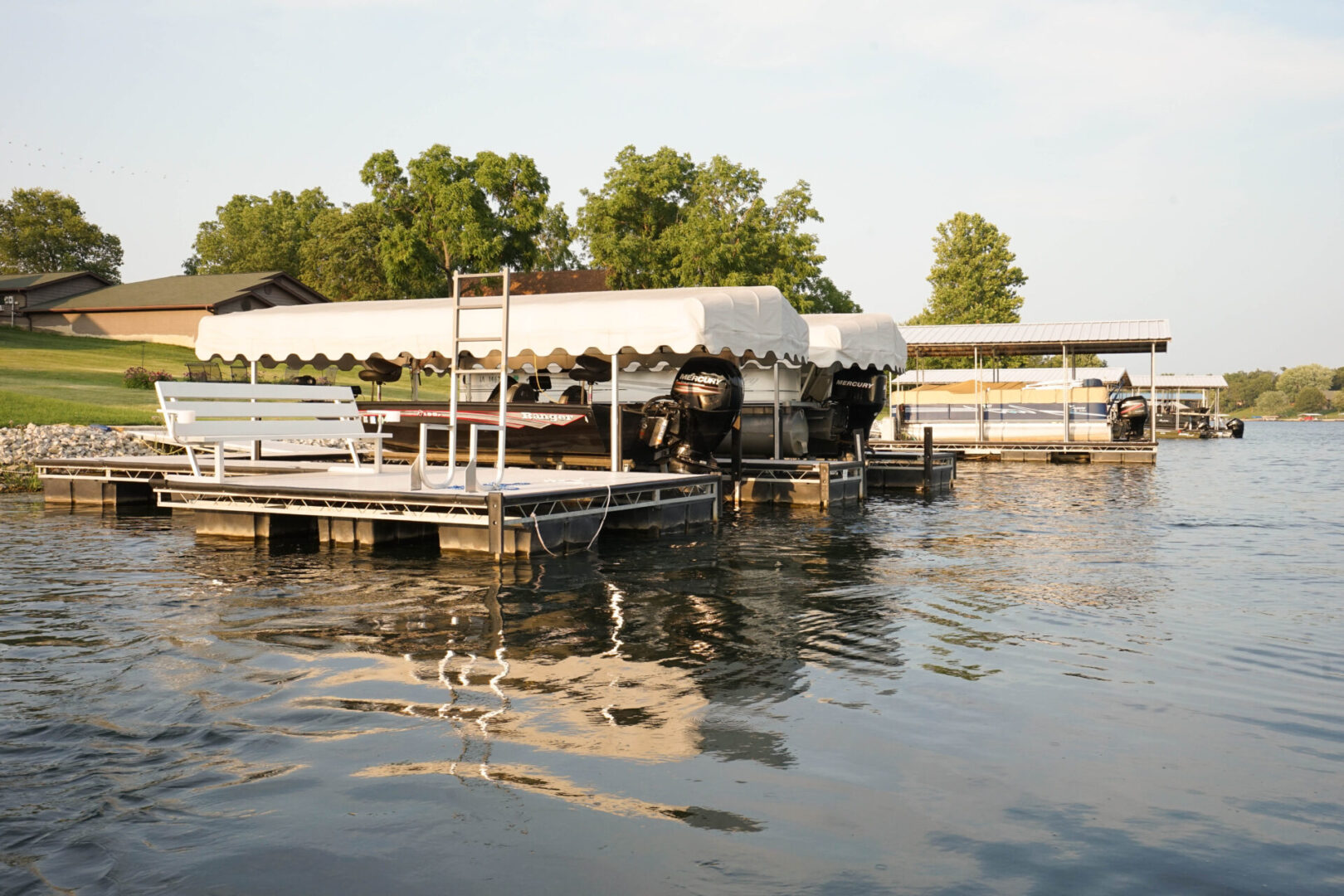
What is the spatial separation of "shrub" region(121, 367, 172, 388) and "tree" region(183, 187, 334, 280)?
36.8 metres

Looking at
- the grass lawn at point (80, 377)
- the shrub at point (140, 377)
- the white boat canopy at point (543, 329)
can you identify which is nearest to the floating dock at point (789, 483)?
the white boat canopy at point (543, 329)

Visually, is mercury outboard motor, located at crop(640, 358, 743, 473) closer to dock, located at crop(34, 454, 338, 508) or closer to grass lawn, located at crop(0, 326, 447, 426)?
dock, located at crop(34, 454, 338, 508)

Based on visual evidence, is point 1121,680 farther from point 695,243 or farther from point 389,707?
point 695,243

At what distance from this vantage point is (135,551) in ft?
44.2

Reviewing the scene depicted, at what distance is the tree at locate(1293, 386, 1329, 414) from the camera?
18375 cm

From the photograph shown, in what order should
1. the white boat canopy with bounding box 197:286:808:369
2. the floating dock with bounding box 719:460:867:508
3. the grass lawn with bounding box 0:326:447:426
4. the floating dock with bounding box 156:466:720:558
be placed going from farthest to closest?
the grass lawn with bounding box 0:326:447:426, the floating dock with bounding box 719:460:867:508, the white boat canopy with bounding box 197:286:808:369, the floating dock with bounding box 156:466:720:558

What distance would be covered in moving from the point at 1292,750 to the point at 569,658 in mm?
4635

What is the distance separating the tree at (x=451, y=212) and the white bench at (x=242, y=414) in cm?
4205

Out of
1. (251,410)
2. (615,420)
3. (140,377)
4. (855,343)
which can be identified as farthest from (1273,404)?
(251,410)

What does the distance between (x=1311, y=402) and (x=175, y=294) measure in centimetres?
17999

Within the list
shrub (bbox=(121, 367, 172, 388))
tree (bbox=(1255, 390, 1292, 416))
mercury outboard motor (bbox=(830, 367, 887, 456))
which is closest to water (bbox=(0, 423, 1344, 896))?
mercury outboard motor (bbox=(830, 367, 887, 456))

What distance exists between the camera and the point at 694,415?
17.2m

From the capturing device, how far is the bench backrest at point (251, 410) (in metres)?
13.5

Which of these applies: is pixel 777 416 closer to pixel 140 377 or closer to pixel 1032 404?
pixel 1032 404
